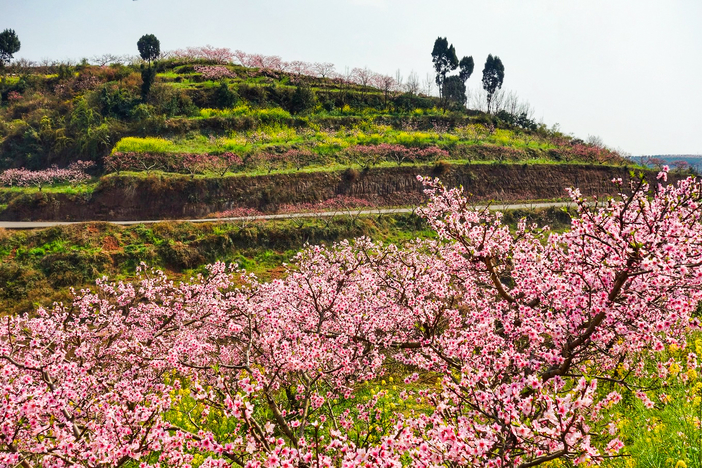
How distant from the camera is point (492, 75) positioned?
66.1 m

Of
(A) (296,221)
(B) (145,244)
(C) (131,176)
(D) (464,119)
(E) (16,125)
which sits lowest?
(B) (145,244)

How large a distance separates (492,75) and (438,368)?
7031 cm

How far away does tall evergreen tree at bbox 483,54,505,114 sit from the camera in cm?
6581

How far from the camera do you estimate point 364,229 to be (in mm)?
27984

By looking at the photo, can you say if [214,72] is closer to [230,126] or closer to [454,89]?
[230,126]

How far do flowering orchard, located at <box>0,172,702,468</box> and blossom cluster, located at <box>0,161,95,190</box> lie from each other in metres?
29.7

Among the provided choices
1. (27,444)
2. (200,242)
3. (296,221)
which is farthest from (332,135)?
(27,444)

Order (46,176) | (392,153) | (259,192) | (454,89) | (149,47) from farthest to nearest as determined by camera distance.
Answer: (454,89) → (149,47) → (392,153) → (46,176) → (259,192)

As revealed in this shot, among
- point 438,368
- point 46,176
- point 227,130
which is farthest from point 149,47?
point 438,368

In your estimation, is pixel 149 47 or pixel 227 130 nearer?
pixel 227 130

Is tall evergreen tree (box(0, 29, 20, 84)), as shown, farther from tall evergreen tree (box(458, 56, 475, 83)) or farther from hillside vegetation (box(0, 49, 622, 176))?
tall evergreen tree (box(458, 56, 475, 83))

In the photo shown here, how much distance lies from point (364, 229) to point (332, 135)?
63.7 feet

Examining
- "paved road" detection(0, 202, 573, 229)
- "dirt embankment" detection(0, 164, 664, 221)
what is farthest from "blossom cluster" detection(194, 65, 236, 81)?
"paved road" detection(0, 202, 573, 229)

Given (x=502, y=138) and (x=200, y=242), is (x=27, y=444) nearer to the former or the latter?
(x=200, y=242)
